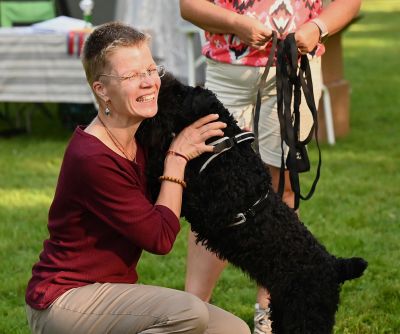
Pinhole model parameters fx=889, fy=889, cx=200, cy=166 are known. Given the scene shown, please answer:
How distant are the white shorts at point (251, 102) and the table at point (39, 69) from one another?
4.30 meters

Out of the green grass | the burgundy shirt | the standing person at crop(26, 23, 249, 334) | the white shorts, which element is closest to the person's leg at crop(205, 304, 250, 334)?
the standing person at crop(26, 23, 249, 334)

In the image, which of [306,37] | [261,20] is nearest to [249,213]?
[306,37]

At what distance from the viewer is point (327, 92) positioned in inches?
309

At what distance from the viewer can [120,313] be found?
8.62 ft

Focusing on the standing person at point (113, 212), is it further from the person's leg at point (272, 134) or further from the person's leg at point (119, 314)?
the person's leg at point (272, 134)

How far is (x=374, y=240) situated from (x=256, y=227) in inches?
99.4

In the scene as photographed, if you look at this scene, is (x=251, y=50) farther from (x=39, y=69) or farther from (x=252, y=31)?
(x=39, y=69)

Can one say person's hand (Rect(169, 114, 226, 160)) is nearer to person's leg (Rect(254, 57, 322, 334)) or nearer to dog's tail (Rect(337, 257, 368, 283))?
dog's tail (Rect(337, 257, 368, 283))

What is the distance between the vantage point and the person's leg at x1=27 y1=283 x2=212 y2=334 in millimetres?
2609

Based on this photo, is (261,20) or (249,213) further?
(261,20)

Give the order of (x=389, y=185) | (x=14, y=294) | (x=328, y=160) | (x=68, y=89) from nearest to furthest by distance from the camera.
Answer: (x=14, y=294)
(x=389, y=185)
(x=328, y=160)
(x=68, y=89)

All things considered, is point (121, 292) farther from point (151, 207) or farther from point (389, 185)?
point (389, 185)

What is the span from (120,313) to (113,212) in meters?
0.30

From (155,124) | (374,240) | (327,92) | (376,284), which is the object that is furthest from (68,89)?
(155,124)
